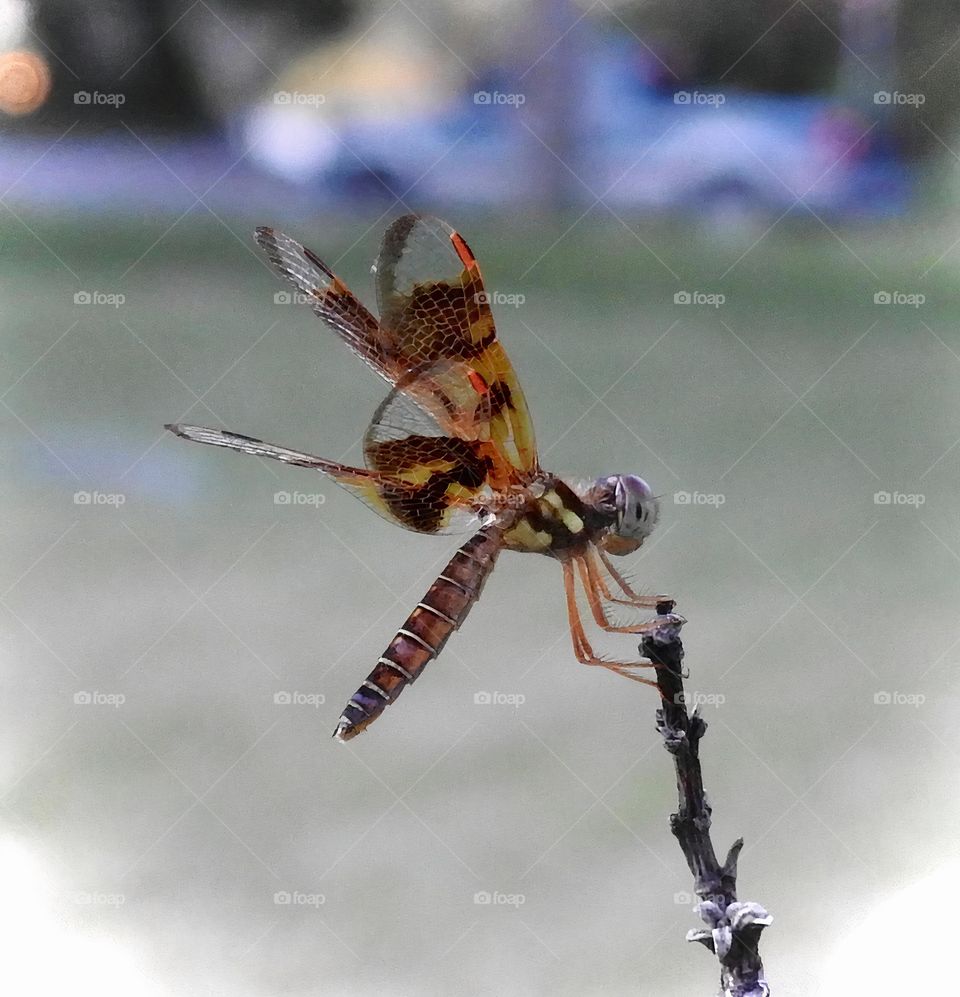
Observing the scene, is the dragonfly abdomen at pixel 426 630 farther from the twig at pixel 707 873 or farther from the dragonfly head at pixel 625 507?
A: the twig at pixel 707 873

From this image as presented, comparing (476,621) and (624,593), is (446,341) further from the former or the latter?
(476,621)

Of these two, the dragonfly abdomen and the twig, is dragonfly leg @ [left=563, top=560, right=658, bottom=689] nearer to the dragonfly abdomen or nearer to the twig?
the dragonfly abdomen

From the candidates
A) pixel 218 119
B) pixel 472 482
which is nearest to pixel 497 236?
pixel 218 119

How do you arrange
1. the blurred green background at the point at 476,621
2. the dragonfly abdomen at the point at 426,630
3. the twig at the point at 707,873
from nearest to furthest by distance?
1. the twig at the point at 707,873
2. the dragonfly abdomen at the point at 426,630
3. the blurred green background at the point at 476,621

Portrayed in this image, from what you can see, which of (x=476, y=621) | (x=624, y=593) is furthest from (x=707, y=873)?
(x=476, y=621)

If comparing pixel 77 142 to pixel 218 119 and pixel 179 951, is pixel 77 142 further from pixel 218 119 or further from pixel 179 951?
pixel 179 951

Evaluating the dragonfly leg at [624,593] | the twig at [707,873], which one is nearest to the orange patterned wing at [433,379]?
the dragonfly leg at [624,593]
